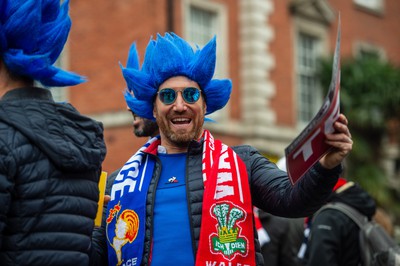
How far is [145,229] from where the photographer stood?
3.49 meters

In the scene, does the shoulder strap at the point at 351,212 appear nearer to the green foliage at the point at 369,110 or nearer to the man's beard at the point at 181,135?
the man's beard at the point at 181,135

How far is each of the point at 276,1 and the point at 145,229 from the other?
652 inches

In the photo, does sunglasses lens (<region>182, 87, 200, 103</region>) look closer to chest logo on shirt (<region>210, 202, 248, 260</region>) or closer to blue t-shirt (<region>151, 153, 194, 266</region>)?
blue t-shirt (<region>151, 153, 194, 266</region>)

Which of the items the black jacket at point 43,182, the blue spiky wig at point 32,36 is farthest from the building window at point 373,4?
the black jacket at point 43,182

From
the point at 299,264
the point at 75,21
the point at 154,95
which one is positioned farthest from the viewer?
the point at 75,21

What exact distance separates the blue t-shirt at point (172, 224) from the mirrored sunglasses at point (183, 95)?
1.19 ft

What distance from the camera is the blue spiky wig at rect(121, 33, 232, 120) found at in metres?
3.84

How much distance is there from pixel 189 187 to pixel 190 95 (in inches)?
19.5

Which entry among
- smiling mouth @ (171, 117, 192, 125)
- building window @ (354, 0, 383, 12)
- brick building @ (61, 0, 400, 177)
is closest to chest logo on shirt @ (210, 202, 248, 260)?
smiling mouth @ (171, 117, 192, 125)

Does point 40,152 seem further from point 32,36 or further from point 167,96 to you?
point 167,96

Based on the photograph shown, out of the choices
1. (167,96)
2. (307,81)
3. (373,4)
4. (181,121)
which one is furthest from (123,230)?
(373,4)

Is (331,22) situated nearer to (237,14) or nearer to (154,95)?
(237,14)

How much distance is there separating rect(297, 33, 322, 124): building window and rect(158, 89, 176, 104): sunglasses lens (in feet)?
55.3

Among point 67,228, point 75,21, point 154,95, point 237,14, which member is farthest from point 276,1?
point 67,228
